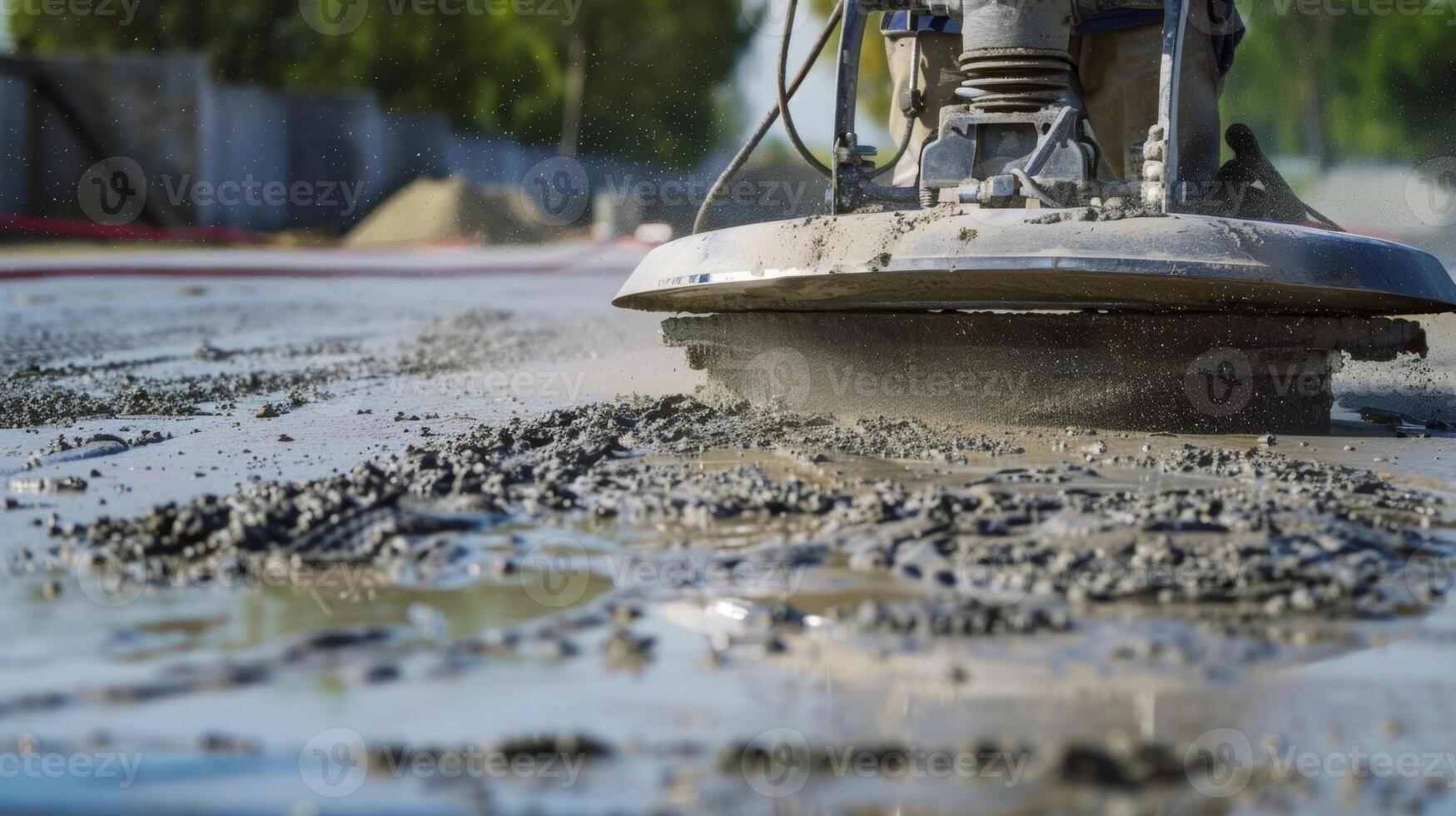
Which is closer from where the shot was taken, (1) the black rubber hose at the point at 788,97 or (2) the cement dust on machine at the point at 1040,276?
(2) the cement dust on machine at the point at 1040,276

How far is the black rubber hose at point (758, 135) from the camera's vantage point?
5043mm

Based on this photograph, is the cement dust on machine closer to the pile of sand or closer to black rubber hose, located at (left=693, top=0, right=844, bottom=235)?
black rubber hose, located at (left=693, top=0, right=844, bottom=235)

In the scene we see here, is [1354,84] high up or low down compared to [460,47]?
down

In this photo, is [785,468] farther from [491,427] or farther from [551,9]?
[551,9]

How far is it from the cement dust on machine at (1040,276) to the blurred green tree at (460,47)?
33474mm

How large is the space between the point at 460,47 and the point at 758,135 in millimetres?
36433

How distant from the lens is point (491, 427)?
14.6ft

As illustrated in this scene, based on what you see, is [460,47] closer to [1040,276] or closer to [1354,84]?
[1354,84]

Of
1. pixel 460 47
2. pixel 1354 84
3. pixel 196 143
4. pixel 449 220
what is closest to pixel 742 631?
pixel 449 220

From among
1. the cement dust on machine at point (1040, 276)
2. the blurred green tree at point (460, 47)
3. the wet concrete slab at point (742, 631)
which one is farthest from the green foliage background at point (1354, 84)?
the wet concrete slab at point (742, 631)

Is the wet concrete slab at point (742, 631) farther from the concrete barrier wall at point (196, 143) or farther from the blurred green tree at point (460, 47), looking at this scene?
the blurred green tree at point (460, 47)

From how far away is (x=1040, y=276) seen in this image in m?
3.92

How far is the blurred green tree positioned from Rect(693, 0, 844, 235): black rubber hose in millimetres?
32877

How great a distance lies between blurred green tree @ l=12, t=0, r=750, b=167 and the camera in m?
37.0
